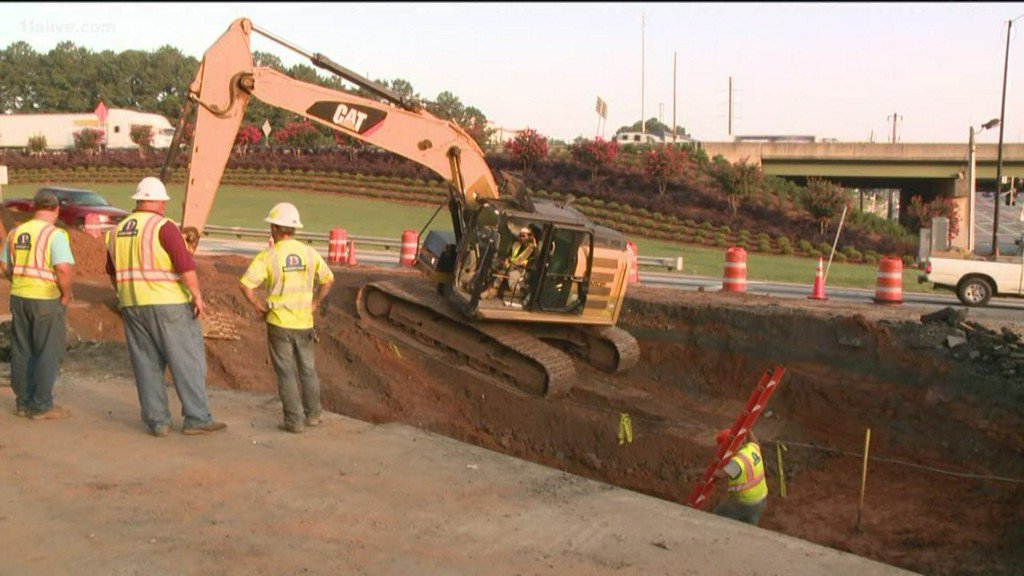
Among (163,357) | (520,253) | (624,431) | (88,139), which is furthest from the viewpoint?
(88,139)

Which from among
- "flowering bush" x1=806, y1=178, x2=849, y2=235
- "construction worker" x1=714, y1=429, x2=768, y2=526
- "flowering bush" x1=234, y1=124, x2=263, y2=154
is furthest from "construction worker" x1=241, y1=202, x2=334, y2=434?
"flowering bush" x1=234, y1=124, x2=263, y2=154

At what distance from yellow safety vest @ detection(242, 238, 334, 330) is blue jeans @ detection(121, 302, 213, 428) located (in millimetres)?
589

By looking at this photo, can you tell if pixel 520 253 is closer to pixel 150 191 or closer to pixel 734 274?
pixel 734 274

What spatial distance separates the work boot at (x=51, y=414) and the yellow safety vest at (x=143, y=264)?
1251mm

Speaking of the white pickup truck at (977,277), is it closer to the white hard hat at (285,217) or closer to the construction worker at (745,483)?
the construction worker at (745,483)

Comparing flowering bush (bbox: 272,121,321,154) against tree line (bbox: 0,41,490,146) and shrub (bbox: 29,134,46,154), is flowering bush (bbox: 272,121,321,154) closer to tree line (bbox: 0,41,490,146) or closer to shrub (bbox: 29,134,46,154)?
shrub (bbox: 29,134,46,154)

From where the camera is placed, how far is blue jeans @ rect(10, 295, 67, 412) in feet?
24.1

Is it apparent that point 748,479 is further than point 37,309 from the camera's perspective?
Yes

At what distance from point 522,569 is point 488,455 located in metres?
2.09

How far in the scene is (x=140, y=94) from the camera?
317ft

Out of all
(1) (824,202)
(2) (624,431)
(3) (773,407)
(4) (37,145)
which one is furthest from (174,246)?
(4) (37,145)

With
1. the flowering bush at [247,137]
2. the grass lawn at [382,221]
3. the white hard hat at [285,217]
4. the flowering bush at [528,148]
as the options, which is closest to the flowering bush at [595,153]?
the flowering bush at [528,148]

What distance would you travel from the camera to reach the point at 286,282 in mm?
7355

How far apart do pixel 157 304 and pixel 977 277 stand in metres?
17.9
